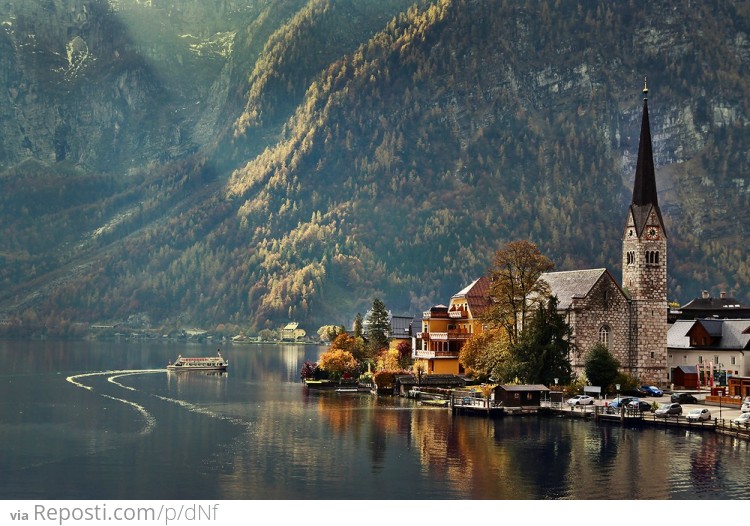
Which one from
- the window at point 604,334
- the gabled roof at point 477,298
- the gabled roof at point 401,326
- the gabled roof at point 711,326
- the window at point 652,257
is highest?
the window at point 652,257

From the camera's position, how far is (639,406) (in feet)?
351

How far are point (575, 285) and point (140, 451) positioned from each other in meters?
59.2

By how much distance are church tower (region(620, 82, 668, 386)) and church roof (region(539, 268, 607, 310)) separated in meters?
5.13

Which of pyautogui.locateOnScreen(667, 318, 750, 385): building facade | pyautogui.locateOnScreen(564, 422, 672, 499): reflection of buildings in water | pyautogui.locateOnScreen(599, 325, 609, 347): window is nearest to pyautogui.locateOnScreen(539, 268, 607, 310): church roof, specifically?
pyautogui.locateOnScreen(599, 325, 609, 347): window

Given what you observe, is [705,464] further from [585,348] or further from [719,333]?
[719,333]

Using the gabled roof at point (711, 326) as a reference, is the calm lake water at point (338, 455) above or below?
below

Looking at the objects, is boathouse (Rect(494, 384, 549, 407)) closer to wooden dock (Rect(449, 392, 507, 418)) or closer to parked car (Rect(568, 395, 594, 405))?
wooden dock (Rect(449, 392, 507, 418))

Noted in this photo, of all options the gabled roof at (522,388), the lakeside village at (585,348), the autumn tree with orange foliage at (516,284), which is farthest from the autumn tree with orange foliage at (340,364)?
the gabled roof at (522,388)

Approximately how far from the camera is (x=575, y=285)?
428ft

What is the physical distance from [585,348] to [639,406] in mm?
20104

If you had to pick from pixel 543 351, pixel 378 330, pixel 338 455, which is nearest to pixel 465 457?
pixel 338 455

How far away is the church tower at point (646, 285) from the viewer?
130 m

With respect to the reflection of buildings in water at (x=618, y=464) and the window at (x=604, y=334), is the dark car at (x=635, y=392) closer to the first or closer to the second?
the window at (x=604, y=334)

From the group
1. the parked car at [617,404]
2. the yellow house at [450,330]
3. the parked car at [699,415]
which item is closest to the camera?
the parked car at [699,415]
